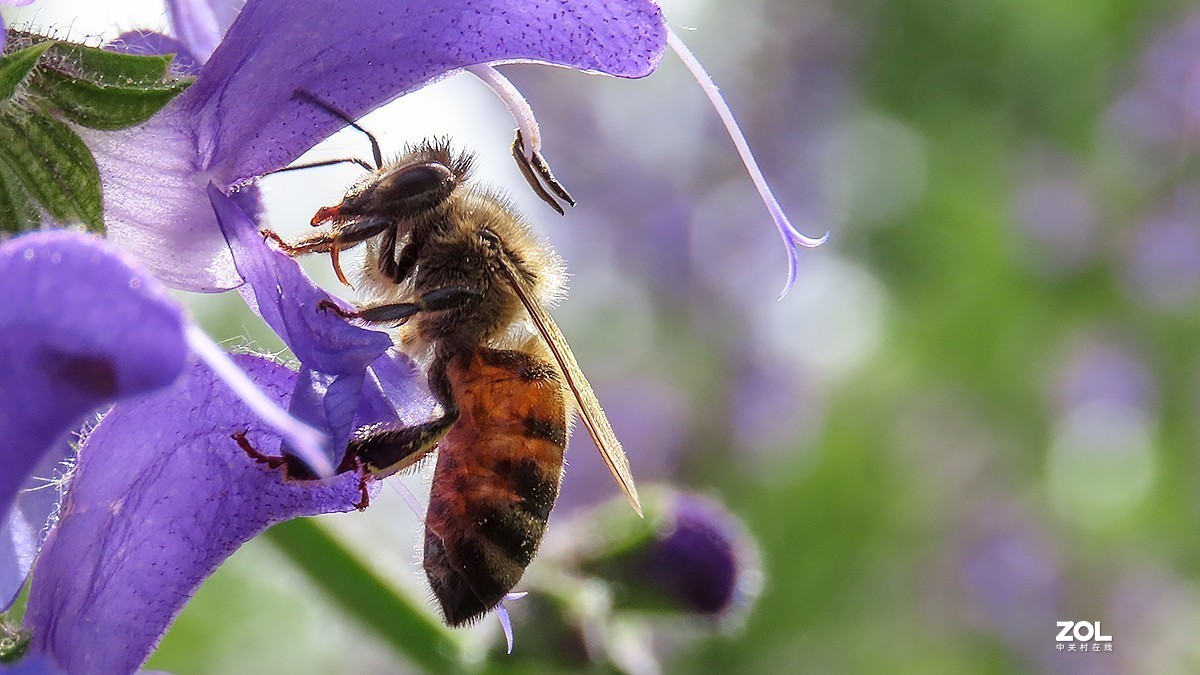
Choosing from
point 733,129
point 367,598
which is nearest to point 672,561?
point 367,598

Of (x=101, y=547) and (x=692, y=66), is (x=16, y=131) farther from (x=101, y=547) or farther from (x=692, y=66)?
(x=692, y=66)

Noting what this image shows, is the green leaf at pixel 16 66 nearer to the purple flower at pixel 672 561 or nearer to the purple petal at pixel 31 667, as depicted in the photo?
the purple petal at pixel 31 667

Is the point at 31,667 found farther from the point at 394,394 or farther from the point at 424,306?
the point at 424,306

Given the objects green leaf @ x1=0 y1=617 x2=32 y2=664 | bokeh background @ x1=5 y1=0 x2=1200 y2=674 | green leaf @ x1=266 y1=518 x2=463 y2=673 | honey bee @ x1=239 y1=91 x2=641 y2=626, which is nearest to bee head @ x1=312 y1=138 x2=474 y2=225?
honey bee @ x1=239 y1=91 x2=641 y2=626

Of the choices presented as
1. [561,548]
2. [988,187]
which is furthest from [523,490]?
[988,187]

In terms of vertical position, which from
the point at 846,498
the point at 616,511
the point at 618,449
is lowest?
the point at 846,498

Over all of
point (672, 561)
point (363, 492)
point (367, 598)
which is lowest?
point (672, 561)
